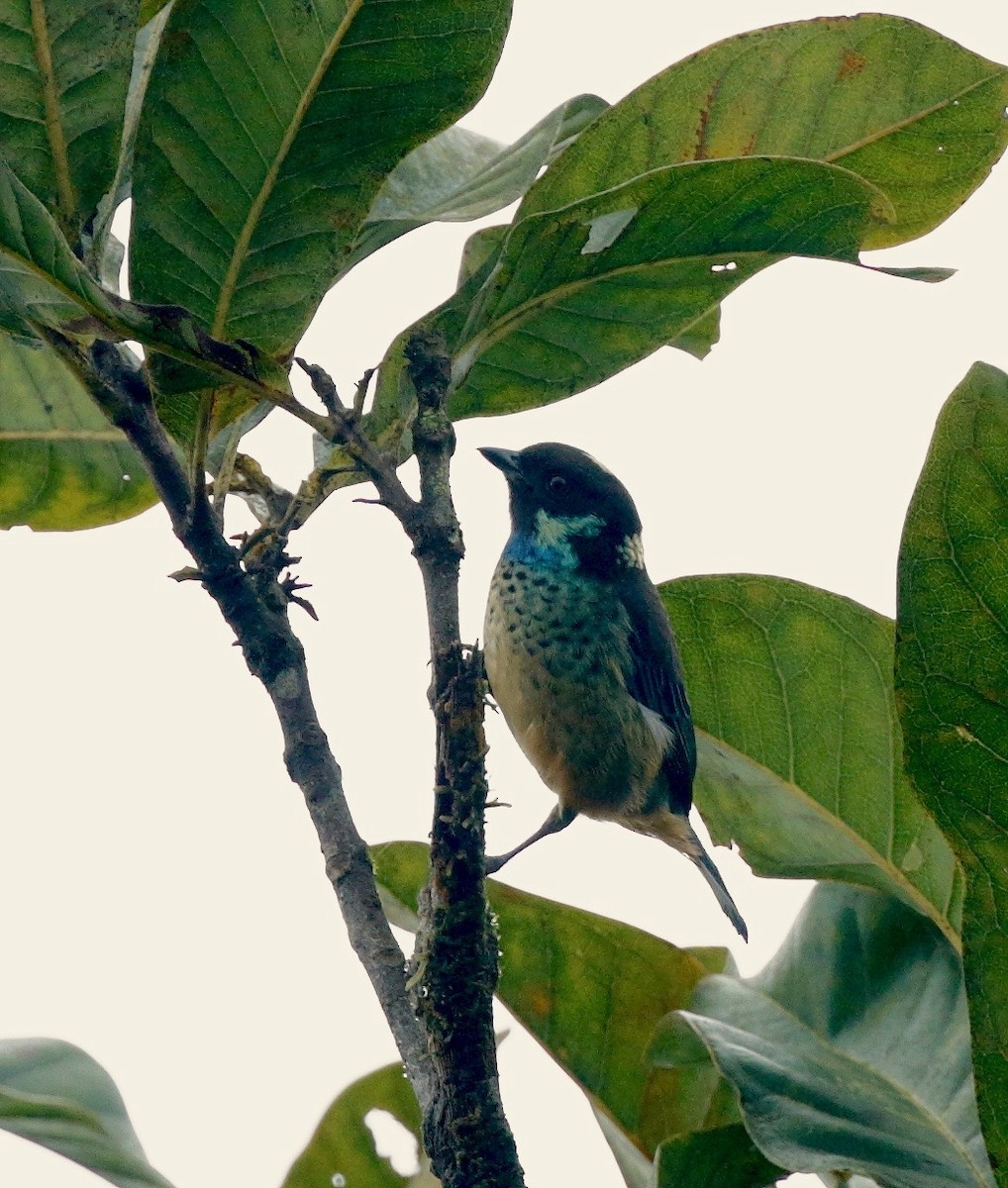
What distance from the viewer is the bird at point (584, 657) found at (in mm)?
3842

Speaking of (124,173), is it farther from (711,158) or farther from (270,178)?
(711,158)

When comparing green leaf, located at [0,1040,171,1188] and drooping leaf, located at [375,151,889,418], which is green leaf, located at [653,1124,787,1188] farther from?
drooping leaf, located at [375,151,889,418]

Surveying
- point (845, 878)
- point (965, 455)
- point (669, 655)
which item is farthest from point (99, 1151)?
point (669, 655)

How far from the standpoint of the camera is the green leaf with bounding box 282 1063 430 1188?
2463 mm

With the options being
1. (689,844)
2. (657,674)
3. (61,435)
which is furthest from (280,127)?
(689,844)

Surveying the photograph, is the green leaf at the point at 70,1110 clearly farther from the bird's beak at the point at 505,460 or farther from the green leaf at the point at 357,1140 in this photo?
the bird's beak at the point at 505,460

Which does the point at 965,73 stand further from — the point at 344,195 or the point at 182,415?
the point at 182,415

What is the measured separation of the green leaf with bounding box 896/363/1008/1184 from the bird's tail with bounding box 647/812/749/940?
7.75 ft

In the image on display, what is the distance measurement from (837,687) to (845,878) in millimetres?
307

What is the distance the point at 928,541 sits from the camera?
164 centimetres

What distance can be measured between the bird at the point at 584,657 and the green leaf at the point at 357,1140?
46.6 inches

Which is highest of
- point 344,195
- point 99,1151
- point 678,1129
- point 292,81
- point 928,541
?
point 292,81

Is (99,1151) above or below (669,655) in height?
below

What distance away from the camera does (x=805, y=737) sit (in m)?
2.51
